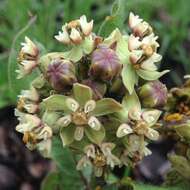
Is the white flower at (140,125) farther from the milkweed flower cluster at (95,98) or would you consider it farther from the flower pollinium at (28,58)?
the flower pollinium at (28,58)

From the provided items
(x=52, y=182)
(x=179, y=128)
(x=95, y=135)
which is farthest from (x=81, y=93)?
(x=52, y=182)

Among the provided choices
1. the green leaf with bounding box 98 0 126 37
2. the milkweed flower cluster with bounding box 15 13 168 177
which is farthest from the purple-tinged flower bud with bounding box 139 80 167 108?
the green leaf with bounding box 98 0 126 37

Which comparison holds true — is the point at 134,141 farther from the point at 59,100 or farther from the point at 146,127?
the point at 59,100

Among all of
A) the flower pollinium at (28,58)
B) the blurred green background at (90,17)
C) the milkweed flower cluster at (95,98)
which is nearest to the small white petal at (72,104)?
the milkweed flower cluster at (95,98)

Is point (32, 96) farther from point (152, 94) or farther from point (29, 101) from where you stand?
point (152, 94)

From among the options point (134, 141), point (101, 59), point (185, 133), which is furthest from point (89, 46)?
point (185, 133)

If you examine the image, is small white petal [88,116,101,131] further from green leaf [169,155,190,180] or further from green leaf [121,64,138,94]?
green leaf [169,155,190,180]
